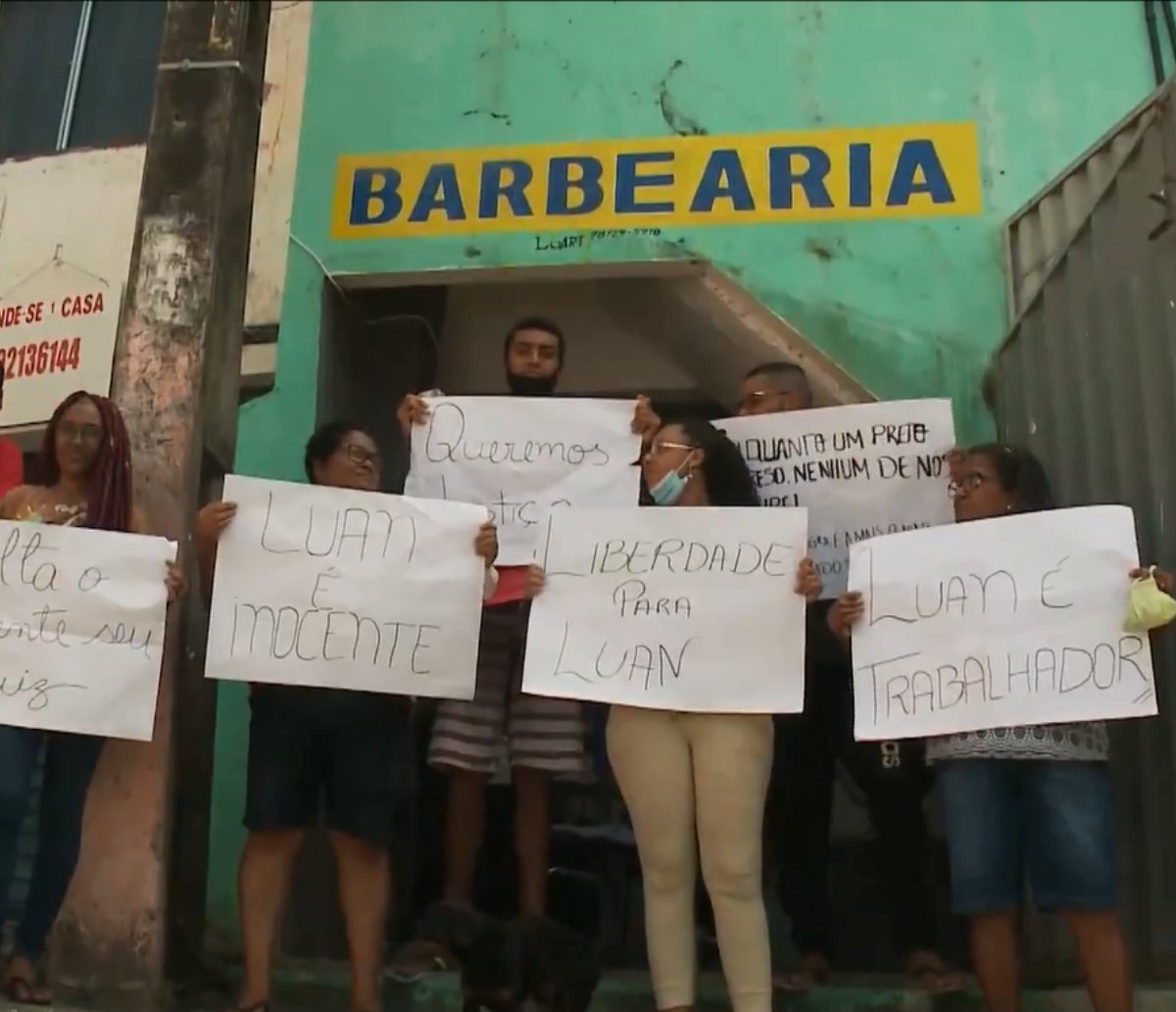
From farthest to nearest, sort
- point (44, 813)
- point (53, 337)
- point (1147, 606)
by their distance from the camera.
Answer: point (53, 337)
point (44, 813)
point (1147, 606)

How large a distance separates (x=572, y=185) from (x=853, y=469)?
2069 millimetres

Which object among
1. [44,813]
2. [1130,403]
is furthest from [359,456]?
[1130,403]

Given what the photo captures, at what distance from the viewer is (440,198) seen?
5.16 metres

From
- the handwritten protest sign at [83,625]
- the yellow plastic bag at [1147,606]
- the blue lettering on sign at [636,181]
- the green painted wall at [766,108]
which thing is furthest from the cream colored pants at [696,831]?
the blue lettering on sign at [636,181]

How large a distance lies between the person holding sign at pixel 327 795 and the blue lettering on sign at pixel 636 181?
2.23 m

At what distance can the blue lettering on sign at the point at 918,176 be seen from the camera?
5004 millimetres

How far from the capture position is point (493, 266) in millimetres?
5031

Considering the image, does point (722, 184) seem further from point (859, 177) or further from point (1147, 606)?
point (1147, 606)

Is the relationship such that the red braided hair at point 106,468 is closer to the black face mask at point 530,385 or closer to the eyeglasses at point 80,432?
the eyeglasses at point 80,432

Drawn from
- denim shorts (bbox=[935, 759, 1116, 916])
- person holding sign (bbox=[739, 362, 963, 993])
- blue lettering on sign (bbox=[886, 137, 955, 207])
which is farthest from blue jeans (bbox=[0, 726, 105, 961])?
blue lettering on sign (bbox=[886, 137, 955, 207])

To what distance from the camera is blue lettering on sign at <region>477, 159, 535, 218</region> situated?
16.8 feet

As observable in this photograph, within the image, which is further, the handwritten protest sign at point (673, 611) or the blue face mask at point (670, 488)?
the blue face mask at point (670, 488)

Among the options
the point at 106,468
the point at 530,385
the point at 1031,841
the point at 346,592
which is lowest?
the point at 1031,841

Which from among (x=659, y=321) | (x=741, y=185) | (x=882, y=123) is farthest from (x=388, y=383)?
(x=882, y=123)
